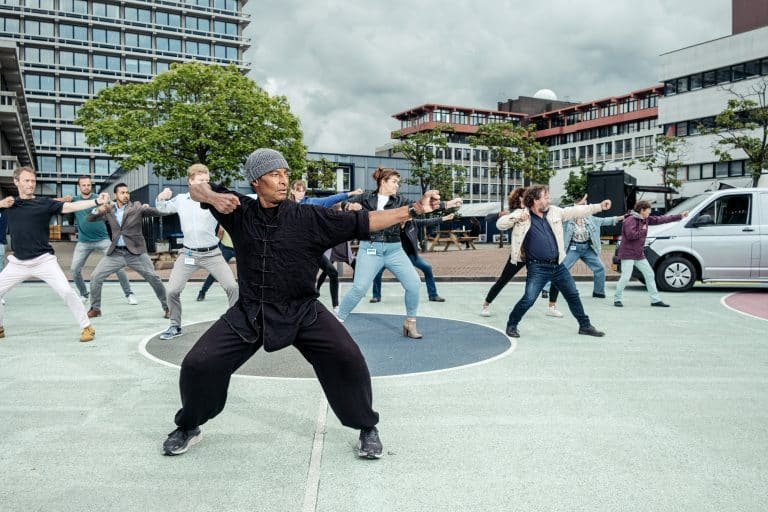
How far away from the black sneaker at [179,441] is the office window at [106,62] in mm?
86929

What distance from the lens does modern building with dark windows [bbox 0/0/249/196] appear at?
77188 mm

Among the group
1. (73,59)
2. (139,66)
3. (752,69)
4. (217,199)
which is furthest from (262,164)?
(139,66)

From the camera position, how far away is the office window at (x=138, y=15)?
82475 millimetres

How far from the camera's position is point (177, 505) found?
3.14m

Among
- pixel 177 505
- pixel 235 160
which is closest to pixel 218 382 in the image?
pixel 177 505

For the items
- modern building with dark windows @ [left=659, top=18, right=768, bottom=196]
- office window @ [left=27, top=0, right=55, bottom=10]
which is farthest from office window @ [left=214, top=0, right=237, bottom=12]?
modern building with dark windows @ [left=659, top=18, right=768, bottom=196]

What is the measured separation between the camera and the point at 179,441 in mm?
3848

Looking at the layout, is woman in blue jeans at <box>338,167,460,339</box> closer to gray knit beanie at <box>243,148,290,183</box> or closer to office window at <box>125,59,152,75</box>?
gray knit beanie at <box>243,148,290,183</box>

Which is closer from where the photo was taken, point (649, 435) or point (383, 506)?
Result: point (383, 506)

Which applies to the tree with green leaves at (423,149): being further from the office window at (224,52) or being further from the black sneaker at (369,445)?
the office window at (224,52)

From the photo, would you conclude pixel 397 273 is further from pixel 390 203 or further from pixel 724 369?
pixel 724 369

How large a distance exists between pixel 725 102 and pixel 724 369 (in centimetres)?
5050

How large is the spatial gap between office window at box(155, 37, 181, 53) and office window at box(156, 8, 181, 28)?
5.74ft

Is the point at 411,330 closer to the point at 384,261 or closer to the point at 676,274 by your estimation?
the point at 384,261
